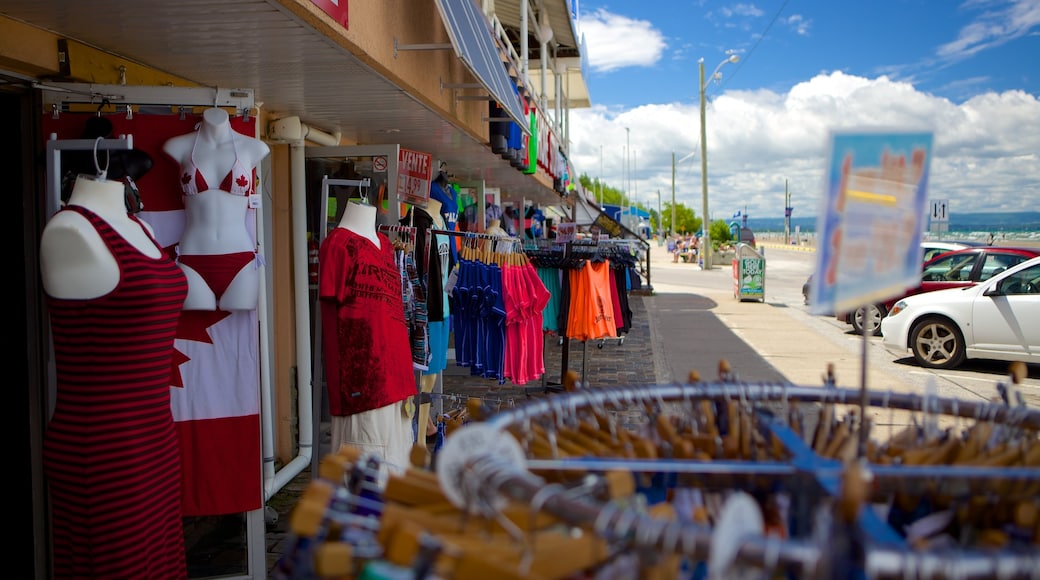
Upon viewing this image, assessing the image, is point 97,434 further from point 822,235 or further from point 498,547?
point 822,235

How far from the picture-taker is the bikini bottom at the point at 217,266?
3.42m

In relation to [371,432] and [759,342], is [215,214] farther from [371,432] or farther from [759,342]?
[759,342]

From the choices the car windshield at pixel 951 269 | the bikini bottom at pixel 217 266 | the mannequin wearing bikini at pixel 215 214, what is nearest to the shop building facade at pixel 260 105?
the mannequin wearing bikini at pixel 215 214

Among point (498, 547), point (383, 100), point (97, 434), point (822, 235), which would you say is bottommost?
point (97, 434)

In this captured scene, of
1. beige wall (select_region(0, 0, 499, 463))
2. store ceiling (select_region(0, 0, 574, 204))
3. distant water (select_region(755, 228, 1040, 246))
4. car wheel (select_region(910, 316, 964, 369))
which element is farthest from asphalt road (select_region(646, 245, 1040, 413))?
beige wall (select_region(0, 0, 499, 463))

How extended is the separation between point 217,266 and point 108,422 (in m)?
0.95

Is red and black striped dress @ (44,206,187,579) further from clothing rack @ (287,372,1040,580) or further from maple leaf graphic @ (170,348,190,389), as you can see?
clothing rack @ (287,372,1040,580)

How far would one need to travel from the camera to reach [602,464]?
140cm

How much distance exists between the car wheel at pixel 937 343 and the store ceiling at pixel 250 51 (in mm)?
7364

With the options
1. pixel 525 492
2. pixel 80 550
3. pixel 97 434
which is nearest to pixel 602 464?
pixel 525 492

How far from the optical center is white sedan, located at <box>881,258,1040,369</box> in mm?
9195

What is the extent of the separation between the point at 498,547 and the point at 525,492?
0.09m

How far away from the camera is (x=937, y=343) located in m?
9.99

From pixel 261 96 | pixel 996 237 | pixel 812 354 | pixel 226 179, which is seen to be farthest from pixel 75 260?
pixel 996 237
